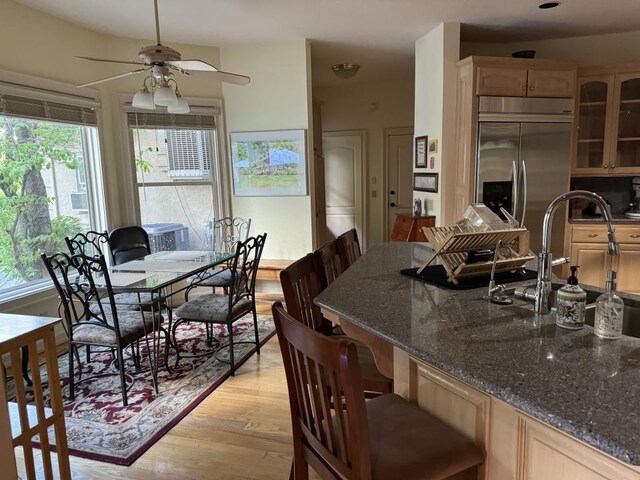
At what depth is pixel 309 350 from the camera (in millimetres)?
1037

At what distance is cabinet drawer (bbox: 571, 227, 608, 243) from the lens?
4.08m

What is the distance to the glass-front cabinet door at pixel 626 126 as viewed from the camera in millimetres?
4027

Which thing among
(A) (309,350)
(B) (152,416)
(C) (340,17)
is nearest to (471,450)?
(A) (309,350)

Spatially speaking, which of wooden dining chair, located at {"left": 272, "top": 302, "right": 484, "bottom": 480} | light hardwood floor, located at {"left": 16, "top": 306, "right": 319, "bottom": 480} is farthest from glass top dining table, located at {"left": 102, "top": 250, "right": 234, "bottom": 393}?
wooden dining chair, located at {"left": 272, "top": 302, "right": 484, "bottom": 480}

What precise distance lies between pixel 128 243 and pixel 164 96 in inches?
72.0

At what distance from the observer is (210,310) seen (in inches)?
118

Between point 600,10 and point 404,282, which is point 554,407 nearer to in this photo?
point 404,282

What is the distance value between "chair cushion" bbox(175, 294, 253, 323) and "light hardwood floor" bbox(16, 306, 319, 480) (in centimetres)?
45

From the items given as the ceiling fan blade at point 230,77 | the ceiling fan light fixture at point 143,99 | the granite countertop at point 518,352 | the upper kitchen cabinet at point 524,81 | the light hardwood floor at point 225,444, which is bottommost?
the light hardwood floor at point 225,444

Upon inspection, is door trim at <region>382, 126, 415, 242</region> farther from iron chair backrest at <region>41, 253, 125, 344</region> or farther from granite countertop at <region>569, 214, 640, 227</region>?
iron chair backrest at <region>41, 253, 125, 344</region>

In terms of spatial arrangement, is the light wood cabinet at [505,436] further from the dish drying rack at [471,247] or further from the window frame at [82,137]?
the window frame at [82,137]

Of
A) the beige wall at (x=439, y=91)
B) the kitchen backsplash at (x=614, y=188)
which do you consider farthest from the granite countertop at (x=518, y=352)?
the kitchen backsplash at (x=614, y=188)

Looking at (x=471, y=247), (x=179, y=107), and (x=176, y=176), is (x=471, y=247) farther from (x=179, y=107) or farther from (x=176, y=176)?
(x=176, y=176)

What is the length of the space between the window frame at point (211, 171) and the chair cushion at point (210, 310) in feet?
5.98
